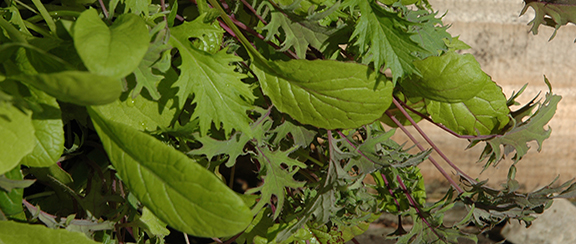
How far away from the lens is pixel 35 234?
39 centimetres

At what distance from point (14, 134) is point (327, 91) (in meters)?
0.28

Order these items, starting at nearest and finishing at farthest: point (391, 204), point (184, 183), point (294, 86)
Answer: point (184, 183) < point (294, 86) < point (391, 204)

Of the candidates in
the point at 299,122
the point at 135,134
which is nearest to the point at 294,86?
the point at 299,122

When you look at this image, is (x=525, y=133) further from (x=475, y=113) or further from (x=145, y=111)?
(x=145, y=111)

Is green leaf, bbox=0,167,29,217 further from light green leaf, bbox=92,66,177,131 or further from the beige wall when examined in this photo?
the beige wall

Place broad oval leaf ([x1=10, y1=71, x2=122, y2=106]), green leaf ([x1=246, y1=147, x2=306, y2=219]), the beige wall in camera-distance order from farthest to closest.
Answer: the beige wall → green leaf ([x1=246, y1=147, x2=306, y2=219]) → broad oval leaf ([x1=10, y1=71, x2=122, y2=106])

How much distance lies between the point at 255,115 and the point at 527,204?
0.35 meters

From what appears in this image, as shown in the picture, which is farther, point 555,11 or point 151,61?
point 555,11

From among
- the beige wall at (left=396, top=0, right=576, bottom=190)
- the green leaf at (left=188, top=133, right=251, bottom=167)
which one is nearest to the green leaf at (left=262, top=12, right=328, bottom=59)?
the green leaf at (left=188, top=133, right=251, bottom=167)

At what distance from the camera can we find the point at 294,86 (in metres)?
0.46

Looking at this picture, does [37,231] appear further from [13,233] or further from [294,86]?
[294,86]

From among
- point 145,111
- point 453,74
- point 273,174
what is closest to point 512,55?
point 453,74

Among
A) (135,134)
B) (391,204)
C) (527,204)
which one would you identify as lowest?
(391,204)

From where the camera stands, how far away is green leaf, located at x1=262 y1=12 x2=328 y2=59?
0.45 m
